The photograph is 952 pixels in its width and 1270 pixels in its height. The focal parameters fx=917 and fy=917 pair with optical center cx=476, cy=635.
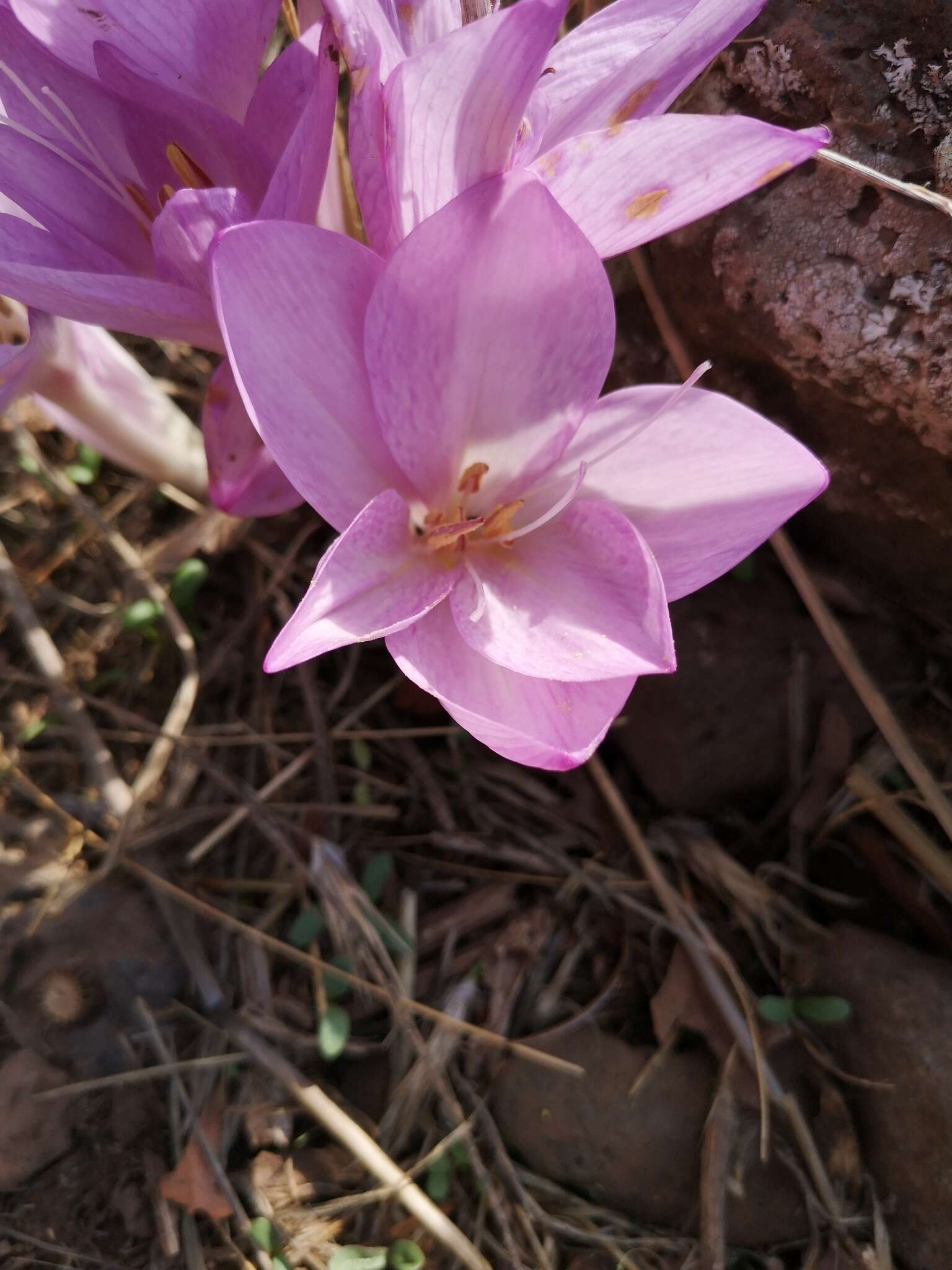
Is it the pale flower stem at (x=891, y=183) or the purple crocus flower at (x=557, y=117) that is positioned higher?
the purple crocus flower at (x=557, y=117)

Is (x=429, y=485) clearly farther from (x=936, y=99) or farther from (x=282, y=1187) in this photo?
(x=282, y=1187)

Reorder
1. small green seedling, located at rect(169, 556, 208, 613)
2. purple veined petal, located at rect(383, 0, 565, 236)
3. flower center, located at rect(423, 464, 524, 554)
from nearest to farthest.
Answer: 1. purple veined petal, located at rect(383, 0, 565, 236)
2. flower center, located at rect(423, 464, 524, 554)
3. small green seedling, located at rect(169, 556, 208, 613)

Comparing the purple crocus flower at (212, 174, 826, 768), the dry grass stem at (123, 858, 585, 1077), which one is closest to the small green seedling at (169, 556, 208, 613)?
the dry grass stem at (123, 858, 585, 1077)

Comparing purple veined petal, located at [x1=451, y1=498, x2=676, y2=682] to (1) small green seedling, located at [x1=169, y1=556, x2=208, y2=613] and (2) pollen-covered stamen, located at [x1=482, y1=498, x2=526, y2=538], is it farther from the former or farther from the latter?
(1) small green seedling, located at [x1=169, y1=556, x2=208, y2=613]

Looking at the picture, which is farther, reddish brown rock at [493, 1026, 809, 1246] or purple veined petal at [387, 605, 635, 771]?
reddish brown rock at [493, 1026, 809, 1246]

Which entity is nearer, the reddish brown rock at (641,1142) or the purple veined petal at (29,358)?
the purple veined petal at (29,358)

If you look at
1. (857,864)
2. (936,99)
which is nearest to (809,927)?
(857,864)

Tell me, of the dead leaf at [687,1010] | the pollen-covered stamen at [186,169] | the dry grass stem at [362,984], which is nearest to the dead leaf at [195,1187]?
the dry grass stem at [362,984]

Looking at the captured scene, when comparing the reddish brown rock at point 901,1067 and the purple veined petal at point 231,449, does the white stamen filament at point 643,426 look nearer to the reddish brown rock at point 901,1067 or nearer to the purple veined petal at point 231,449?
the purple veined petal at point 231,449
